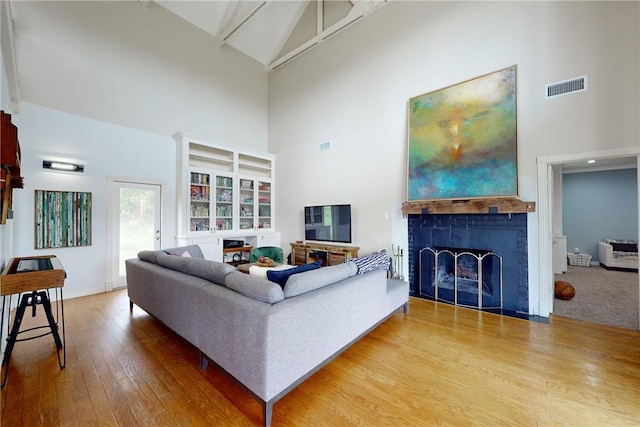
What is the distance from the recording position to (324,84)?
5.58 m

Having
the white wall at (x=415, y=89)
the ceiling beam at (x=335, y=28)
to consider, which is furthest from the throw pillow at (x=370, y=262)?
the ceiling beam at (x=335, y=28)

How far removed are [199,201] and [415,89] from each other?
4.52 meters

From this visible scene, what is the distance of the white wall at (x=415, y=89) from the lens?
9.45ft

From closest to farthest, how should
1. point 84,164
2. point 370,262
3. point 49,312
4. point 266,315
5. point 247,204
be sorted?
1. point 266,315
2. point 49,312
3. point 370,262
4. point 84,164
5. point 247,204

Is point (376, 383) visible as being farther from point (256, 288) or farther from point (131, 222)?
point (131, 222)

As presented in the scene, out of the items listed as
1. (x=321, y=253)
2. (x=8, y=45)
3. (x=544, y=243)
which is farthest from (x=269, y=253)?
(x=544, y=243)

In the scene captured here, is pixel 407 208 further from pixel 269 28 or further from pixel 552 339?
pixel 269 28

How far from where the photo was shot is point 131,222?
15.0 feet

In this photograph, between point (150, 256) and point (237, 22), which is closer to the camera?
point (150, 256)

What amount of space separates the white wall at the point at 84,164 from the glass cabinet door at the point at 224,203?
928 mm

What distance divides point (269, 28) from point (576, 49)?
19.4ft

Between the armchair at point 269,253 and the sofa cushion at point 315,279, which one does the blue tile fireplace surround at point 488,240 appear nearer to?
the sofa cushion at point 315,279

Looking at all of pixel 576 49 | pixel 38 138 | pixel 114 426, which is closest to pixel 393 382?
pixel 114 426

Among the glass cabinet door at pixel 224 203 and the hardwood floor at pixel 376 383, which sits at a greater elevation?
the glass cabinet door at pixel 224 203
